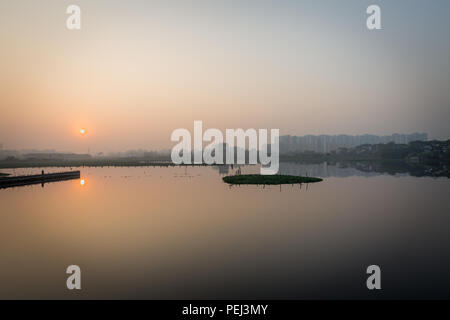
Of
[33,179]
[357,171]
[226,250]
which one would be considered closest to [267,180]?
[226,250]

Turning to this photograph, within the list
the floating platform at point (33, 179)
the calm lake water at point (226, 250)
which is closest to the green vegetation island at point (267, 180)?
the calm lake water at point (226, 250)

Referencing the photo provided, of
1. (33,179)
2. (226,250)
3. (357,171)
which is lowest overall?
(226,250)

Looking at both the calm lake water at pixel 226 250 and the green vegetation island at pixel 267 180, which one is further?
the green vegetation island at pixel 267 180

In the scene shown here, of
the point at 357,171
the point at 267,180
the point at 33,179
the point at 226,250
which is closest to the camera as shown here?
the point at 226,250

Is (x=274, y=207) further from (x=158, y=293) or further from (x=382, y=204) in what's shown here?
(x=158, y=293)

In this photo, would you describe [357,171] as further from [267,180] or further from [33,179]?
[33,179]

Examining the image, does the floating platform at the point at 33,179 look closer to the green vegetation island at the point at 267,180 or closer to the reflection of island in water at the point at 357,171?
the green vegetation island at the point at 267,180

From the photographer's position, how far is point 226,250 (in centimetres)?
1964

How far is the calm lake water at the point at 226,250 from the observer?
1424 cm

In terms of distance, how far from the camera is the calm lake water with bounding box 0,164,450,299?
14.2m

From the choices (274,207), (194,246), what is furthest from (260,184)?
(194,246)
